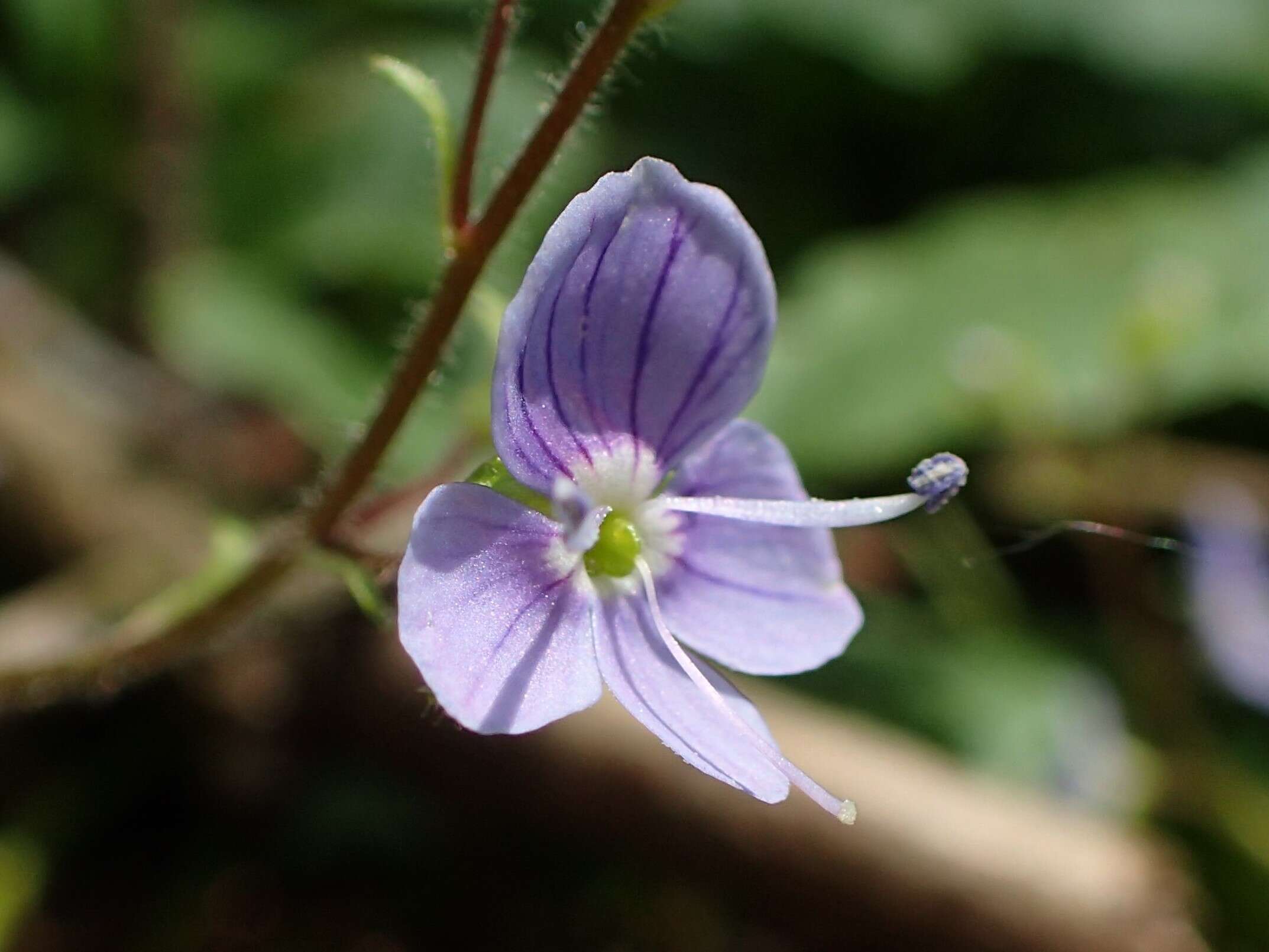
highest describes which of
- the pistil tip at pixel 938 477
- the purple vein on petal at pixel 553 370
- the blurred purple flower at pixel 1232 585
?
the pistil tip at pixel 938 477

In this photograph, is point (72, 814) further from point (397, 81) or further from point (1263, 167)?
point (1263, 167)

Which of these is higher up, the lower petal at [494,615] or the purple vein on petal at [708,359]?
the purple vein on petal at [708,359]

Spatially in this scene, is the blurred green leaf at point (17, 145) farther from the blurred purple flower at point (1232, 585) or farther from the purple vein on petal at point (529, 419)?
the blurred purple flower at point (1232, 585)

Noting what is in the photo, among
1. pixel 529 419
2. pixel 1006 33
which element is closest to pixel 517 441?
pixel 529 419

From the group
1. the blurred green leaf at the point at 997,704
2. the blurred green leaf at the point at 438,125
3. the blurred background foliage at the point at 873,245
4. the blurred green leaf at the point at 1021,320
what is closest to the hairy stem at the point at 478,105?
the blurred green leaf at the point at 438,125

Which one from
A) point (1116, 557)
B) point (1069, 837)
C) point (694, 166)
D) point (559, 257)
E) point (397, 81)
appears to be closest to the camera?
point (559, 257)

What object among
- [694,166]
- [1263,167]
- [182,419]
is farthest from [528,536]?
[1263,167]

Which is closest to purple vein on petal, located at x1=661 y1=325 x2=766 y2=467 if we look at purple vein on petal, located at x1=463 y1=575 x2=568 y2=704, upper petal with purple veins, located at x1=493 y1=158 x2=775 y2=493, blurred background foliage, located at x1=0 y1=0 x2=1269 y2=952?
upper petal with purple veins, located at x1=493 y1=158 x2=775 y2=493
